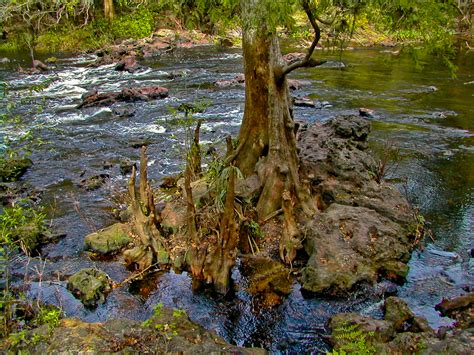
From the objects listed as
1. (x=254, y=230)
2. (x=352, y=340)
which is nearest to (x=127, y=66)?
(x=254, y=230)

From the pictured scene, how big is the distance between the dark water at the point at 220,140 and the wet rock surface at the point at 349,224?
0.35 meters

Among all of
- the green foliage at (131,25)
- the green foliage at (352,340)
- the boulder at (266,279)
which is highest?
the green foliage at (131,25)

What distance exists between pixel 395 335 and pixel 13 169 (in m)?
9.83

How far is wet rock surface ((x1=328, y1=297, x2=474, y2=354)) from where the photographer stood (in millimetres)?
4684

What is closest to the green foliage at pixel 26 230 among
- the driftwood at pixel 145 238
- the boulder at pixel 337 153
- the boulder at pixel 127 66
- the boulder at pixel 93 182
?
the driftwood at pixel 145 238

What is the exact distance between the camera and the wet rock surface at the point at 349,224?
22.8 feet

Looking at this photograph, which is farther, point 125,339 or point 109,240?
point 109,240

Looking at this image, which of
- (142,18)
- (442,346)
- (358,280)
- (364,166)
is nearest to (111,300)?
(358,280)

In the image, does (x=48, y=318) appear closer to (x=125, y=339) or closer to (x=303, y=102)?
(x=125, y=339)

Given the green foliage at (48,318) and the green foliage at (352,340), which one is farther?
the green foliage at (48,318)

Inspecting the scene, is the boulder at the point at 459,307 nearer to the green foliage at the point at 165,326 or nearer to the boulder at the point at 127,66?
the green foliage at the point at 165,326

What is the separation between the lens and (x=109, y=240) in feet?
26.9

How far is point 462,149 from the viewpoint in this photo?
1295 centimetres

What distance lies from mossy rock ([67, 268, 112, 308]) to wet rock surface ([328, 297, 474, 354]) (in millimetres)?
3378
